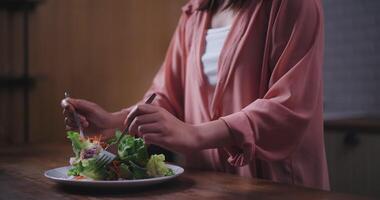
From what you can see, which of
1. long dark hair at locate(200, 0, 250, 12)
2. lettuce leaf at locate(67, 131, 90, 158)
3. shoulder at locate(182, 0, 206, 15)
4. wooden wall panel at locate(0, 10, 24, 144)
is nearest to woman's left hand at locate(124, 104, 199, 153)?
lettuce leaf at locate(67, 131, 90, 158)

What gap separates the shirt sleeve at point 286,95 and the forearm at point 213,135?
12 mm

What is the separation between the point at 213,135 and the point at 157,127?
13 centimetres

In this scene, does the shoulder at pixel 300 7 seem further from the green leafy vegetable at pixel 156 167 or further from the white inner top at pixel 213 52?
the green leafy vegetable at pixel 156 167

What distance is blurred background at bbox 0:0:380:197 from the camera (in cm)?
249

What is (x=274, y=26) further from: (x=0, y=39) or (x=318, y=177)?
(x=0, y=39)

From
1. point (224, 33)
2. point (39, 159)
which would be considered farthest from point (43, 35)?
point (224, 33)

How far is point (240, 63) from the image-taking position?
3.99 feet

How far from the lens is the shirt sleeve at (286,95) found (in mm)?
1075

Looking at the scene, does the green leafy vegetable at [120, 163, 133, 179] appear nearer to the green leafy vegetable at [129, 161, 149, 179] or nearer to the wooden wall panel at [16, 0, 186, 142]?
the green leafy vegetable at [129, 161, 149, 179]

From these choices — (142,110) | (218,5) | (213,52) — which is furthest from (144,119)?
(218,5)

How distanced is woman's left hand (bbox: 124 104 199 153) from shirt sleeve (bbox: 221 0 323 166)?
0.37 feet

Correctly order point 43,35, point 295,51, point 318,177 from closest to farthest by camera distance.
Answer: point 295,51 → point 318,177 → point 43,35

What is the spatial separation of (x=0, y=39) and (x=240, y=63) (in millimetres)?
2221

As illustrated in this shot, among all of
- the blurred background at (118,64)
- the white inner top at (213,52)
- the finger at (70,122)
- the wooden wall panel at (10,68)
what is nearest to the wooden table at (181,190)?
the finger at (70,122)
